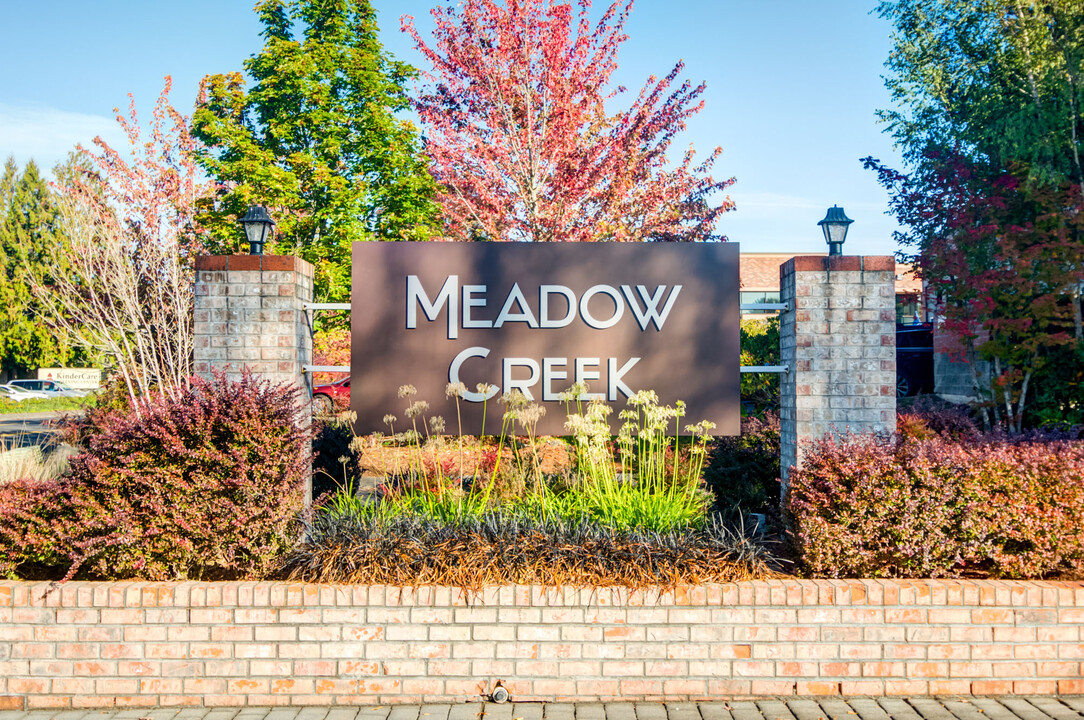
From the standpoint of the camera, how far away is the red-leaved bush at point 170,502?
3.65 meters

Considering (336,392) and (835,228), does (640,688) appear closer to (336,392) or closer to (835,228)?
(835,228)

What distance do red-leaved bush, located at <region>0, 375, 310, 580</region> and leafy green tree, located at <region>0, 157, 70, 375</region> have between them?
33.0 m

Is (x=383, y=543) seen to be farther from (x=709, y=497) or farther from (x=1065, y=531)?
(x=1065, y=531)

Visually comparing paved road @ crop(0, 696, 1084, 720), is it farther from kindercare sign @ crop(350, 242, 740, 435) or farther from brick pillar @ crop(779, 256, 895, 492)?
kindercare sign @ crop(350, 242, 740, 435)

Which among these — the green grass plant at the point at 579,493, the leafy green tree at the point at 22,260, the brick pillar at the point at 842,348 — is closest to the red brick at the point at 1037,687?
the brick pillar at the point at 842,348

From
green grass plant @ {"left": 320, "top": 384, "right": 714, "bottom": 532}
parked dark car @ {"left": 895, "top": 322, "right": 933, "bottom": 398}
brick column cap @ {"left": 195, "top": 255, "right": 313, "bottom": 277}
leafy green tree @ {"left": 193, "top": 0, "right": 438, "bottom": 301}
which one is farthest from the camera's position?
leafy green tree @ {"left": 193, "top": 0, "right": 438, "bottom": 301}

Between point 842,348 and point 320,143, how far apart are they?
1386cm

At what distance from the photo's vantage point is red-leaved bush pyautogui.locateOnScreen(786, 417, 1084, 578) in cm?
373

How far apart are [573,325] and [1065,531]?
320 cm

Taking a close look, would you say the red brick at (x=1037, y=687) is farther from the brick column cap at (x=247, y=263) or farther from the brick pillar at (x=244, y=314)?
the brick column cap at (x=247, y=263)

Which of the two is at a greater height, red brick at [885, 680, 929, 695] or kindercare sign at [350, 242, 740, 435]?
kindercare sign at [350, 242, 740, 435]

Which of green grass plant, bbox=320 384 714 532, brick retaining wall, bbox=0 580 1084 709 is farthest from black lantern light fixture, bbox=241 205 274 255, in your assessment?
brick retaining wall, bbox=0 580 1084 709

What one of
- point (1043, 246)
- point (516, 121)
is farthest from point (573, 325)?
point (516, 121)

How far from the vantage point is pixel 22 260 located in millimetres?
32750
